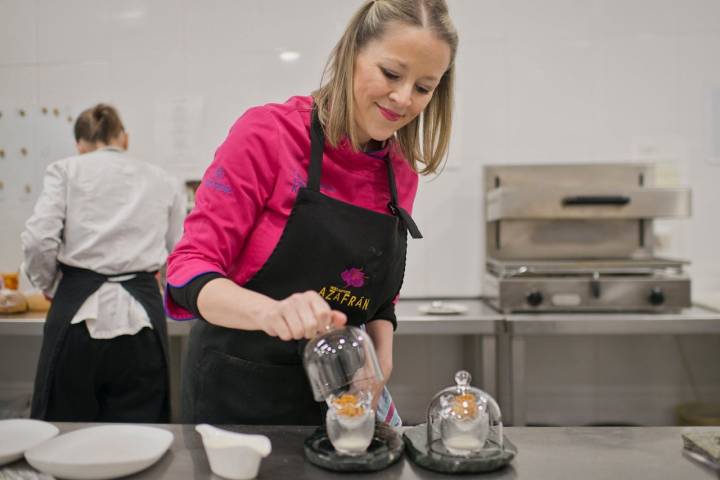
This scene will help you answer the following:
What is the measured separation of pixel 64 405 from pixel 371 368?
187cm

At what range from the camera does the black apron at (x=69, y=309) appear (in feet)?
7.84

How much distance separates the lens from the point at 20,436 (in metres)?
1.15

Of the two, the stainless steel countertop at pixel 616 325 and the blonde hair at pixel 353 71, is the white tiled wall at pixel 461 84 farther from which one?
the blonde hair at pixel 353 71

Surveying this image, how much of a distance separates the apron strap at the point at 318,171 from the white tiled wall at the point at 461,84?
6.04 feet

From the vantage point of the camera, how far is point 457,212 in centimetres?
330

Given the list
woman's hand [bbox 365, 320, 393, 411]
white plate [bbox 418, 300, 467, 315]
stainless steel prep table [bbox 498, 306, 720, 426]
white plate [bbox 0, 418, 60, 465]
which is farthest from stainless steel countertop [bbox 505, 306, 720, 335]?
white plate [bbox 0, 418, 60, 465]

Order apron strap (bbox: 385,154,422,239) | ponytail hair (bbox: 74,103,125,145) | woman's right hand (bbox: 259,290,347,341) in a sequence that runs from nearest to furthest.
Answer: woman's right hand (bbox: 259,290,347,341) → apron strap (bbox: 385,154,422,239) → ponytail hair (bbox: 74,103,125,145)

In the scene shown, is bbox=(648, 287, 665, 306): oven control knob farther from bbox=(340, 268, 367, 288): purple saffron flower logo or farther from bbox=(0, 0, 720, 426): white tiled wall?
bbox=(340, 268, 367, 288): purple saffron flower logo

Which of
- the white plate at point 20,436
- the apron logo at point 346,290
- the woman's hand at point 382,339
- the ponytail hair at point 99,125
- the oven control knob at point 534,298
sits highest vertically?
the ponytail hair at point 99,125

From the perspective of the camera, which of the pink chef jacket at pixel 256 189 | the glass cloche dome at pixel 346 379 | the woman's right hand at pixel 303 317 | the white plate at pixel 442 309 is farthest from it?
the white plate at pixel 442 309

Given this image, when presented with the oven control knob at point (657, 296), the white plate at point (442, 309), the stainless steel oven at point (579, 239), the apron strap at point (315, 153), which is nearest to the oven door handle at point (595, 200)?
the stainless steel oven at point (579, 239)

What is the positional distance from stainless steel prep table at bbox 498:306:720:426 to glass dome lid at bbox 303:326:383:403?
1.70 meters

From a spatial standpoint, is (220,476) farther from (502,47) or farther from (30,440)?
(502,47)

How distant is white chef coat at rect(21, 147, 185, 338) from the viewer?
7.89 ft
